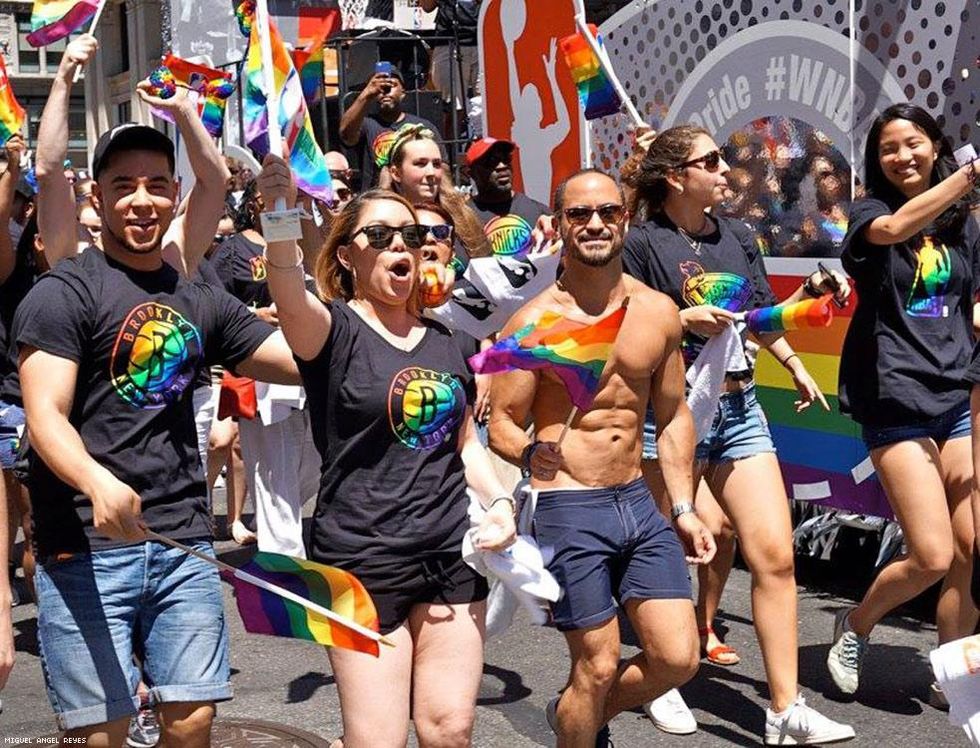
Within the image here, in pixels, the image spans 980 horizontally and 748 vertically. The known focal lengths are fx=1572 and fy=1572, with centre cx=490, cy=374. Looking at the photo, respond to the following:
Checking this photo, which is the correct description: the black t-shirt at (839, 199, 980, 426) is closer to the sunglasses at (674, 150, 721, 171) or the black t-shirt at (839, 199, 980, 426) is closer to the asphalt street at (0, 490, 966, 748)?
the sunglasses at (674, 150, 721, 171)

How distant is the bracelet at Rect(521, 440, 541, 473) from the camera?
14.9 ft

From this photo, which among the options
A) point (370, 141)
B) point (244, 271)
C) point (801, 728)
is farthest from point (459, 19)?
point (801, 728)

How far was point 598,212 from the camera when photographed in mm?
4820

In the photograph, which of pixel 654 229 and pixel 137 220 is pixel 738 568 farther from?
pixel 137 220

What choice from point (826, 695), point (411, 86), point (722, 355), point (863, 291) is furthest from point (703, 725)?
point (411, 86)

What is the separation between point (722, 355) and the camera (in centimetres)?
554

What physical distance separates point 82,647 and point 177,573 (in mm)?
289

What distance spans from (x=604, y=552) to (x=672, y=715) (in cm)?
112

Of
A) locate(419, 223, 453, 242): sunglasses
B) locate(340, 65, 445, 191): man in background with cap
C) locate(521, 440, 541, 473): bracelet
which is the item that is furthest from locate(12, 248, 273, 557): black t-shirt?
locate(340, 65, 445, 191): man in background with cap

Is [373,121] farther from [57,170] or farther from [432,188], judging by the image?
[57,170]

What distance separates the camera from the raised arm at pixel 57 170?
4305 mm

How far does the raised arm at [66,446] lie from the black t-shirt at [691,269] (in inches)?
102

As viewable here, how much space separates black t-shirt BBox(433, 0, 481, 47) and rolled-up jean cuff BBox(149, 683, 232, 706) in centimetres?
1136

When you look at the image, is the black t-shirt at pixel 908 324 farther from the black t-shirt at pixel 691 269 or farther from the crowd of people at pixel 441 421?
the black t-shirt at pixel 691 269
